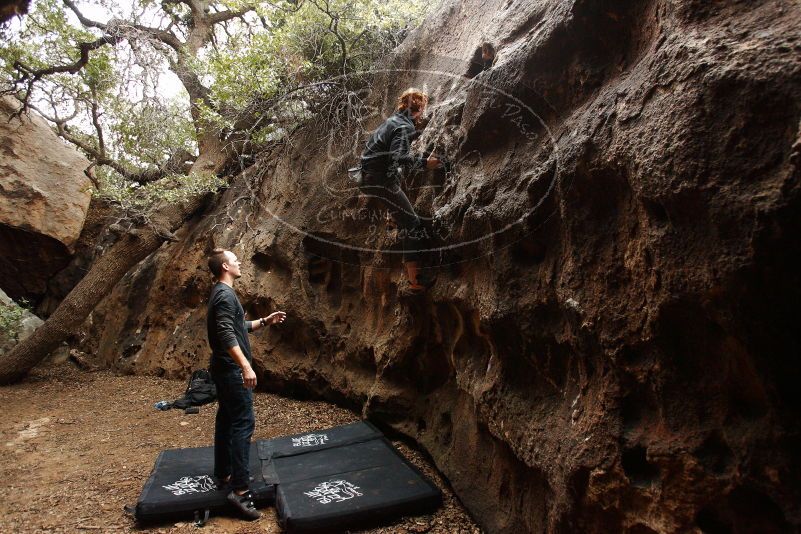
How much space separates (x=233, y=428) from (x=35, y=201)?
7281mm

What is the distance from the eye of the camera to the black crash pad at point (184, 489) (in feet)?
11.8

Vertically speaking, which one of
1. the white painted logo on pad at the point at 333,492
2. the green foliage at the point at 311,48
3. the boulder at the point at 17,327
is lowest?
the white painted logo on pad at the point at 333,492

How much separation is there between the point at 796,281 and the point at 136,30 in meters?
8.31

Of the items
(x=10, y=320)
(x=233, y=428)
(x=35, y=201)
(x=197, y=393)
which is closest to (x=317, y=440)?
(x=233, y=428)

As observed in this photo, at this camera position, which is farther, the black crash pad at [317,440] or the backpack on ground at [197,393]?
the backpack on ground at [197,393]

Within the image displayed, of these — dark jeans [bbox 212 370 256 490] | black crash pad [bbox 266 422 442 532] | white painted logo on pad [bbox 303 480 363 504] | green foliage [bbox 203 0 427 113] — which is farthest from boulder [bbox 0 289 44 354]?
white painted logo on pad [bbox 303 480 363 504]

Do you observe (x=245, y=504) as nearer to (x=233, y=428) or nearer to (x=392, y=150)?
(x=233, y=428)

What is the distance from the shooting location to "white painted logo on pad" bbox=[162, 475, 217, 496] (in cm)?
381

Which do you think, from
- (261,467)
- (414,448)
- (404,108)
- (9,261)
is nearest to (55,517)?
(261,467)

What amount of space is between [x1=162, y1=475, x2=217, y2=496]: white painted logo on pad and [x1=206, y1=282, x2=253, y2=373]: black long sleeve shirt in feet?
3.00

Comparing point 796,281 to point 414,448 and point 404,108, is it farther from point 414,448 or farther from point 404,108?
point 414,448

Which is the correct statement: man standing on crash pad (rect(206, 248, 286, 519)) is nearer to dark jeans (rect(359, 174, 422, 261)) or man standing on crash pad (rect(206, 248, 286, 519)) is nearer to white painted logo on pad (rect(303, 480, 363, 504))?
white painted logo on pad (rect(303, 480, 363, 504))

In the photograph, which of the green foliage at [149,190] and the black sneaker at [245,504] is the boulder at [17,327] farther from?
the black sneaker at [245,504]

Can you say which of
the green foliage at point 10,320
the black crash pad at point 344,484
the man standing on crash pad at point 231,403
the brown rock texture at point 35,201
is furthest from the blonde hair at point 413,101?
the green foliage at point 10,320
